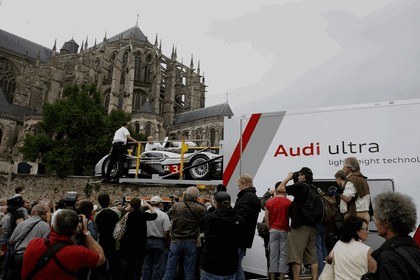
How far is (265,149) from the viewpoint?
6.59m

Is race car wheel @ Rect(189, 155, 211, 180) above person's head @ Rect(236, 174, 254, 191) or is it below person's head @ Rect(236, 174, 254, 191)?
above

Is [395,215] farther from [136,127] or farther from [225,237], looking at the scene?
[136,127]

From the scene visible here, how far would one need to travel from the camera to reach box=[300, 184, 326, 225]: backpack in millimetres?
4578

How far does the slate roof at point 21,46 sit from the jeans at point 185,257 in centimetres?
6116

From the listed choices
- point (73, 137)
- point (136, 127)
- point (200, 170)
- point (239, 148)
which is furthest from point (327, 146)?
point (136, 127)

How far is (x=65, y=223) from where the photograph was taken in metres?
2.94

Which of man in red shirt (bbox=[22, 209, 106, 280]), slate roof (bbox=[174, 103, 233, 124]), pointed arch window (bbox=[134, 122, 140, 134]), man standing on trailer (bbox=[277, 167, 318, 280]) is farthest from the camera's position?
slate roof (bbox=[174, 103, 233, 124])

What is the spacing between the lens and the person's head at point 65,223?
9.64ft

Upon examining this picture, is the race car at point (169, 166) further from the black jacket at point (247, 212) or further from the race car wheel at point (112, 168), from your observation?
the black jacket at point (247, 212)

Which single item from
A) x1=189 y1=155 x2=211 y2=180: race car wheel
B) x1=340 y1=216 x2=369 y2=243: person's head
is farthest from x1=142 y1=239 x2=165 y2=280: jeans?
x1=340 y1=216 x2=369 y2=243: person's head

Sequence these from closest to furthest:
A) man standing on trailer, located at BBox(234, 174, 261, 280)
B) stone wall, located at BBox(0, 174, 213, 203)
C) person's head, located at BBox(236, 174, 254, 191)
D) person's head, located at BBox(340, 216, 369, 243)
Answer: person's head, located at BBox(340, 216, 369, 243)
man standing on trailer, located at BBox(234, 174, 261, 280)
person's head, located at BBox(236, 174, 254, 191)
stone wall, located at BBox(0, 174, 213, 203)

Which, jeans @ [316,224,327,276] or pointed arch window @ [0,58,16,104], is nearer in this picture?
jeans @ [316,224,327,276]

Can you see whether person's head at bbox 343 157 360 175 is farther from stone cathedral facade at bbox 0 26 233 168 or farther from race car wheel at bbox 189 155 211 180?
stone cathedral facade at bbox 0 26 233 168

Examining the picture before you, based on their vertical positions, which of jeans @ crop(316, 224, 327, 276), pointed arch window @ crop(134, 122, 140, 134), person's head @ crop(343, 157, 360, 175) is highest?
pointed arch window @ crop(134, 122, 140, 134)
